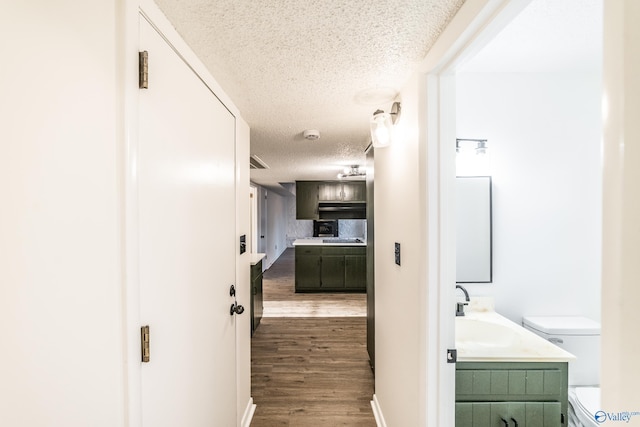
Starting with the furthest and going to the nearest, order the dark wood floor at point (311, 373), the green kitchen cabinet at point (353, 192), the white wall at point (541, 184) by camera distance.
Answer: the green kitchen cabinet at point (353, 192)
the dark wood floor at point (311, 373)
the white wall at point (541, 184)

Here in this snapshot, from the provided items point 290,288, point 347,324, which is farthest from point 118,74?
point 290,288

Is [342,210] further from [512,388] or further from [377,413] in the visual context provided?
[512,388]

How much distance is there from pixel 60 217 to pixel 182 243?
442 mm

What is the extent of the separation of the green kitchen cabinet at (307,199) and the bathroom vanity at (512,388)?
4.50m

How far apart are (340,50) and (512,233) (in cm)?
158

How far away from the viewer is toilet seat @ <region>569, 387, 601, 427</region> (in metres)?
1.27

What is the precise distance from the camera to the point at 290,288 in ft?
17.0

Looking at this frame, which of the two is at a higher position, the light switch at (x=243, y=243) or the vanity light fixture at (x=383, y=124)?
the vanity light fixture at (x=383, y=124)

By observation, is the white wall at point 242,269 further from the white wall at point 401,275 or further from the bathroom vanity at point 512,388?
the bathroom vanity at point 512,388

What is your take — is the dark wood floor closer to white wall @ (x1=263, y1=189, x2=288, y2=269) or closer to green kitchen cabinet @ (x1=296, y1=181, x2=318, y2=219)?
green kitchen cabinet @ (x1=296, y1=181, x2=318, y2=219)

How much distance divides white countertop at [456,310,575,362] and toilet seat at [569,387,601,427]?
35 centimetres

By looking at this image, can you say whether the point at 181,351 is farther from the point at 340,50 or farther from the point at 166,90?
the point at 340,50

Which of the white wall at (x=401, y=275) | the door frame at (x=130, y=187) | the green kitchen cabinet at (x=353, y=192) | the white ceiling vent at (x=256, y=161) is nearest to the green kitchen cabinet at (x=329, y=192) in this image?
the green kitchen cabinet at (x=353, y=192)

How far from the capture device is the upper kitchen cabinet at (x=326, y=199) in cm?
555
